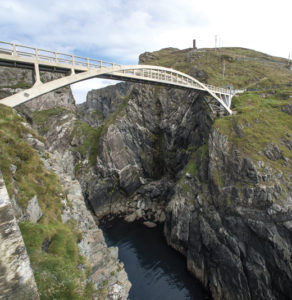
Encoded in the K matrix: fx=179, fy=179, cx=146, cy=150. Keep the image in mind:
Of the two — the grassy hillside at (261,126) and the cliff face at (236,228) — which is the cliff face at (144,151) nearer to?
the grassy hillside at (261,126)

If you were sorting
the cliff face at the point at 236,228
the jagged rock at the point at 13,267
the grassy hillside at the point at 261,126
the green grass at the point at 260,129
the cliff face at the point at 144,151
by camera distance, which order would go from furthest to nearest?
the cliff face at the point at 144,151, the green grass at the point at 260,129, the grassy hillside at the point at 261,126, the cliff face at the point at 236,228, the jagged rock at the point at 13,267

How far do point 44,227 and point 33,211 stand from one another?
114cm

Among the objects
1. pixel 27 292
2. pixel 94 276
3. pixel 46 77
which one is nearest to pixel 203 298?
pixel 94 276

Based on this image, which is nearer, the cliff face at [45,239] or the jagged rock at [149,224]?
the cliff face at [45,239]

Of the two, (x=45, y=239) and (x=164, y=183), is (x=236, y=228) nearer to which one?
(x=45, y=239)

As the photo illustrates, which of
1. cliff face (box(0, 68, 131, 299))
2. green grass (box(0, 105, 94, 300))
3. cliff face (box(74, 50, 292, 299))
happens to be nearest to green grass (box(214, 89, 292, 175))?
cliff face (box(74, 50, 292, 299))

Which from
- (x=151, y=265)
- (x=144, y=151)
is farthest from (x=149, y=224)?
(x=144, y=151)

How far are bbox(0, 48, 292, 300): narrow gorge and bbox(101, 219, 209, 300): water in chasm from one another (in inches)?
69.3

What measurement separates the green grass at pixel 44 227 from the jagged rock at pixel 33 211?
222 mm

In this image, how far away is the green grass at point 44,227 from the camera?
6.40 metres

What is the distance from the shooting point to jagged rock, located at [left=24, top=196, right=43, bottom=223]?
8.85 m

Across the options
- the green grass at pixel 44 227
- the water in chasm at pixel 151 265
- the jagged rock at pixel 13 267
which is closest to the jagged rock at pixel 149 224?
the water in chasm at pixel 151 265

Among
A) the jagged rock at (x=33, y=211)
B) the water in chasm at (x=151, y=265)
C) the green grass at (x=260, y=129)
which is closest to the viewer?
the jagged rock at (x=33, y=211)

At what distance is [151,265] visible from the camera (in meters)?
30.8
